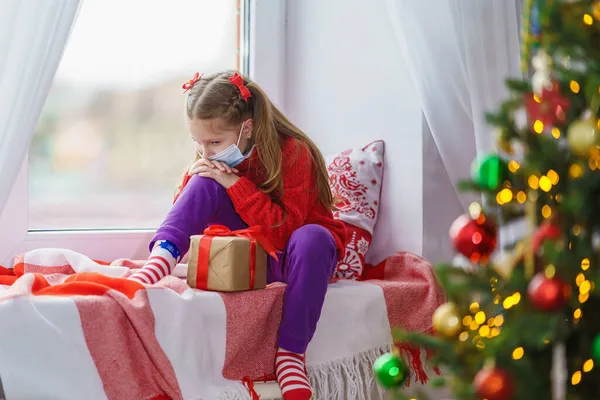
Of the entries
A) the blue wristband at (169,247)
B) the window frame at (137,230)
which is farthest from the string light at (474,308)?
the window frame at (137,230)

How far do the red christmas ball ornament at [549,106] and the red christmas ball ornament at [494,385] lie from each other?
0.87ft

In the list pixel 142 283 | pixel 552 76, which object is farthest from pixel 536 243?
pixel 142 283

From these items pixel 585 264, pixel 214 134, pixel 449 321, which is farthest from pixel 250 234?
pixel 585 264

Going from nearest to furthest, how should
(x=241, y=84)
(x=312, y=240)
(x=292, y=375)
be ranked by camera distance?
(x=292, y=375)
(x=312, y=240)
(x=241, y=84)

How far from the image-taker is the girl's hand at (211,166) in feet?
5.79

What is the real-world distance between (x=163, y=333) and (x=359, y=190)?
2.79ft

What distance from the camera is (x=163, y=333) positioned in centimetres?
140

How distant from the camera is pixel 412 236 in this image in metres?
2.02

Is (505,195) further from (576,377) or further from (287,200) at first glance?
(287,200)

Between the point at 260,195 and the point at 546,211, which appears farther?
the point at 260,195

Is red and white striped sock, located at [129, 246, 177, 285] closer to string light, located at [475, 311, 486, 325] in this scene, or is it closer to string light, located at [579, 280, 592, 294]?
string light, located at [475, 311, 486, 325]

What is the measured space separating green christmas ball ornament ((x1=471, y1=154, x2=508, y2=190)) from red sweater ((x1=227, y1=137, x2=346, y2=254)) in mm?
961

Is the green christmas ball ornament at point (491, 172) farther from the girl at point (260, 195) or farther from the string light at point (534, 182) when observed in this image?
the girl at point (260, 195)

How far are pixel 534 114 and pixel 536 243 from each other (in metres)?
0.14
